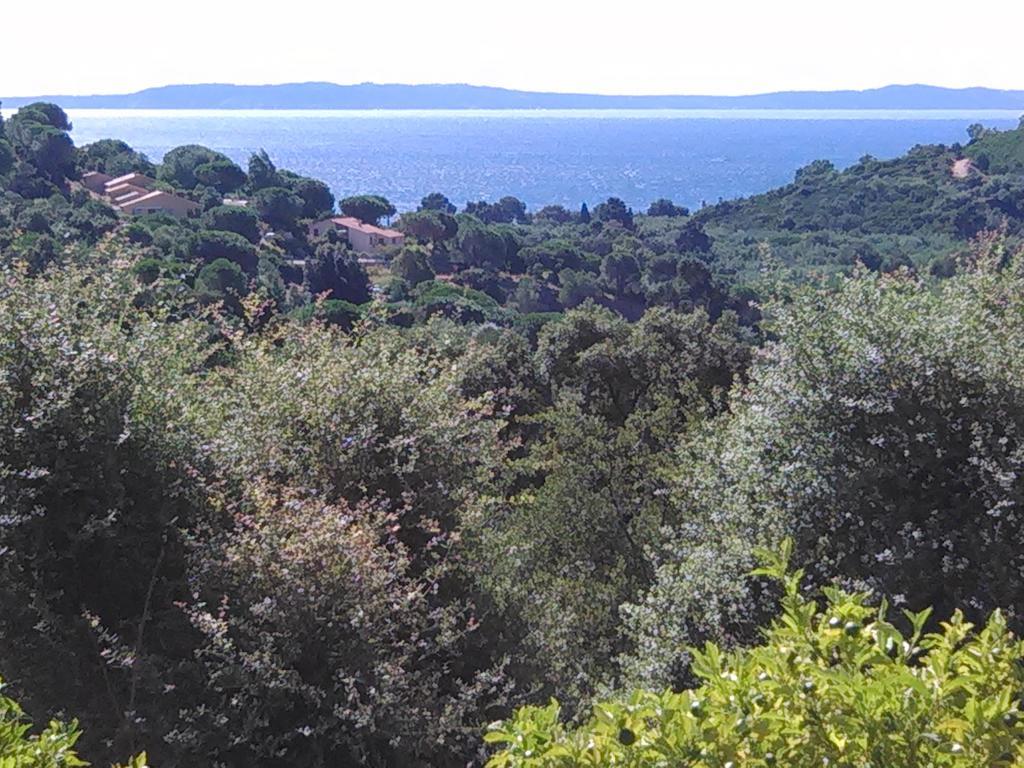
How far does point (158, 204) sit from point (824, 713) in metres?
61.2

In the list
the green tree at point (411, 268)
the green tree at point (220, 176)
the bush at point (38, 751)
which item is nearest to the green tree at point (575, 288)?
the green tree at point (411, 268)

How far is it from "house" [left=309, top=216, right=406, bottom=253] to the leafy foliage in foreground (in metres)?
64.0

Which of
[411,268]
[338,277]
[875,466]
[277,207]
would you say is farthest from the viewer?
[277,207]

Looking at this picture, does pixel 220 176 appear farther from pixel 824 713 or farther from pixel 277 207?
pixel 824 713

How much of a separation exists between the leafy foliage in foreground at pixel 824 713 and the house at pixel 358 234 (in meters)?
64.0

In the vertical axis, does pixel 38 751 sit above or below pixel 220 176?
above

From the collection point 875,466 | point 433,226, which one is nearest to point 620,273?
point 433,226

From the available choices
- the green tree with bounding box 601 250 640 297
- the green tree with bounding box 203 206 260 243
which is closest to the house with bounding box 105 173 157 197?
the green tree with bounding box 203 206 260 243

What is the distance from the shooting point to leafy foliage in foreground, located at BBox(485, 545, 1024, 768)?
1828mm

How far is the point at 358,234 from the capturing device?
67.0 metres

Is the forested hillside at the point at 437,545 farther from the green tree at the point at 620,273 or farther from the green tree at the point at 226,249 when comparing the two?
the green tree at the point at 620,273

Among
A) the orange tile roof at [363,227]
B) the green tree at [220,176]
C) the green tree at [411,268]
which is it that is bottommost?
the green tree at [411,268]

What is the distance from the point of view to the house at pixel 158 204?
54.2 meters

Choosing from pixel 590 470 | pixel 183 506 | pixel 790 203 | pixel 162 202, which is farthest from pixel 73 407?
pixel 790 203
